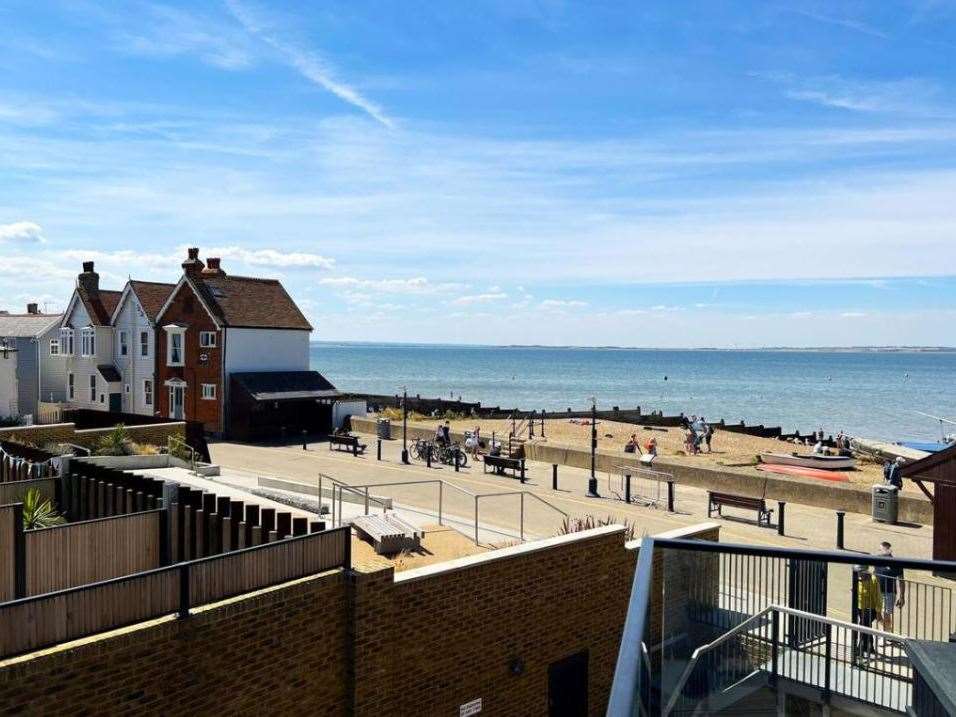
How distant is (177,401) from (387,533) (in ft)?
116

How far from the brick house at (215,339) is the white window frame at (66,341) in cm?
946

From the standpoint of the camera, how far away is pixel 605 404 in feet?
416

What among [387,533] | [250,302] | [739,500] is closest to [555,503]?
[739,500]

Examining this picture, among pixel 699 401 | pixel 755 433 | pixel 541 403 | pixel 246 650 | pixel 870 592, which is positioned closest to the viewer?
pixel 246 650

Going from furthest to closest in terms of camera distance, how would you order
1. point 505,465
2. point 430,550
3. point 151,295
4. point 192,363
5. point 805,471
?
point 151,295
point 192,363
point 805,471
point 505,465
point 430,550

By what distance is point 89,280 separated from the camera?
52.9m

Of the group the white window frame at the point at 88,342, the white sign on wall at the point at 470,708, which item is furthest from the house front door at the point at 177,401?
the white sign on wall at the point at 470,708

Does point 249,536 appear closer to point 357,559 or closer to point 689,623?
point 357,559

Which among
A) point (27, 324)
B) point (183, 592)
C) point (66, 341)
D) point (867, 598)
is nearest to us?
point (183, 592)

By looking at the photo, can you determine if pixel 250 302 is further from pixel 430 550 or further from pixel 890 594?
pixel 890 594

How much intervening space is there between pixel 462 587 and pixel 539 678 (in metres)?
2.27

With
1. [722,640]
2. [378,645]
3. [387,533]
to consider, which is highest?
[722,640]

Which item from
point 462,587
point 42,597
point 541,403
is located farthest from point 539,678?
Result: point 541,403

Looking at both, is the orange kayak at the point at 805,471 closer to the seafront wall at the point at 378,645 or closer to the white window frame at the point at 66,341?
the seafront wall at the point at 378,645
